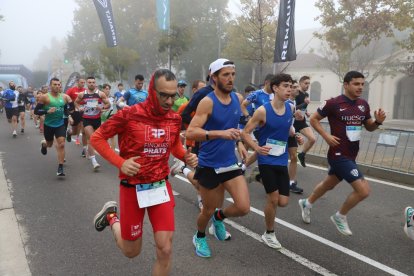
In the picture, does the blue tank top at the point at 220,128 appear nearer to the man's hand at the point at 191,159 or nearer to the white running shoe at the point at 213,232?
the man's hand at the point at 191,159

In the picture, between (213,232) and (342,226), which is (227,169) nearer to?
(213,232)

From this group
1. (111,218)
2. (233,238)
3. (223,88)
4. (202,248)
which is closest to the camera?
(111,218)

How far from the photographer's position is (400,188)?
7.04m

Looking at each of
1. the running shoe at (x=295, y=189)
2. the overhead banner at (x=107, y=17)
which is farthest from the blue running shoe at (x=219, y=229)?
the overhead banner at (x=107, y=17)

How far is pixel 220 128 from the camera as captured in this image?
387cm

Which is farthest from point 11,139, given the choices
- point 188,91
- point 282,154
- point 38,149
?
point 188,91

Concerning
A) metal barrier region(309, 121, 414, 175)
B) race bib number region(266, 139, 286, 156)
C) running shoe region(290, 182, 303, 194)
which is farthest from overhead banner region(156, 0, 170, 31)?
race bib number region(266, 139, 286, 156)

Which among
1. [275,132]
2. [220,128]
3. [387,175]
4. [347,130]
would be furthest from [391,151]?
[220,128]

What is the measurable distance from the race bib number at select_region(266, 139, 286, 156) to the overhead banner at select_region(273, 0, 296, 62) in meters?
7.60

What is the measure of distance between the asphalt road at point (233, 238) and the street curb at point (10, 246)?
0.26ft

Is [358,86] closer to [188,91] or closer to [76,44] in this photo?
[188,91]

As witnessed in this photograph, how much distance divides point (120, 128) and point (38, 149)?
9.57 meters

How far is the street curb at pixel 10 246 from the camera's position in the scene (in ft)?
12.3

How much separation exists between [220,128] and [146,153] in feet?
3.35
